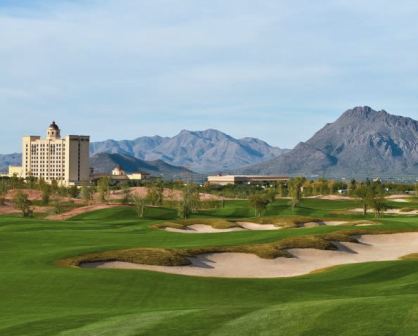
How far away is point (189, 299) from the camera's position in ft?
116

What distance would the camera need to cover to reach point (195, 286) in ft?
128

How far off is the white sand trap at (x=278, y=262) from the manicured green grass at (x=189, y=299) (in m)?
5.11

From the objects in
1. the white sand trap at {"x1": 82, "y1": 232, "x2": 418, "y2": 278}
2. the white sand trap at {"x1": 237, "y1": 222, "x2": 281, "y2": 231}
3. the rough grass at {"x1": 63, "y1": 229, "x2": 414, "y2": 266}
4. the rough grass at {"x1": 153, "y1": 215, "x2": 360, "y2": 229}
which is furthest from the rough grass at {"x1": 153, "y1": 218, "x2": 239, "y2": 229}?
the white sand trap at {"x1": 82, "y1": 232, "x2": 418, "y2": 278}

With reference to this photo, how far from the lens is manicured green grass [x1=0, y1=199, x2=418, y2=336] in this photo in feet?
80.0

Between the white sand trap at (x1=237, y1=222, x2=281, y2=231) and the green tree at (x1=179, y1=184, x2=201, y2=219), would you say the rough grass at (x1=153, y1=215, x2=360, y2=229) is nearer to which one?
the white sand trap at (x1=237, y1=222, x2=281, y2=231)

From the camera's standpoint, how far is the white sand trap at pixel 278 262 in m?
49.0

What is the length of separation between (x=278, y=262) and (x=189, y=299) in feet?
63.5

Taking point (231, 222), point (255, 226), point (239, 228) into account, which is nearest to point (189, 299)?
point (239, 228)

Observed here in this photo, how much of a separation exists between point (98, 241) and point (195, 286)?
27.6 m

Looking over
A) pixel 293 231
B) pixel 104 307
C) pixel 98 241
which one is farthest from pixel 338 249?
pixel 104 307

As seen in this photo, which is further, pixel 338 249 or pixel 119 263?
pixel 338 249

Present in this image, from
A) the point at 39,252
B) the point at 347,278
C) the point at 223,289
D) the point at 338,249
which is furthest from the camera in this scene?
the point at 338,249

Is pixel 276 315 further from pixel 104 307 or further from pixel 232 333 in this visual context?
pixel 104 307

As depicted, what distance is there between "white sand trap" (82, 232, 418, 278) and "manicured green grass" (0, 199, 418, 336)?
5.11 m
